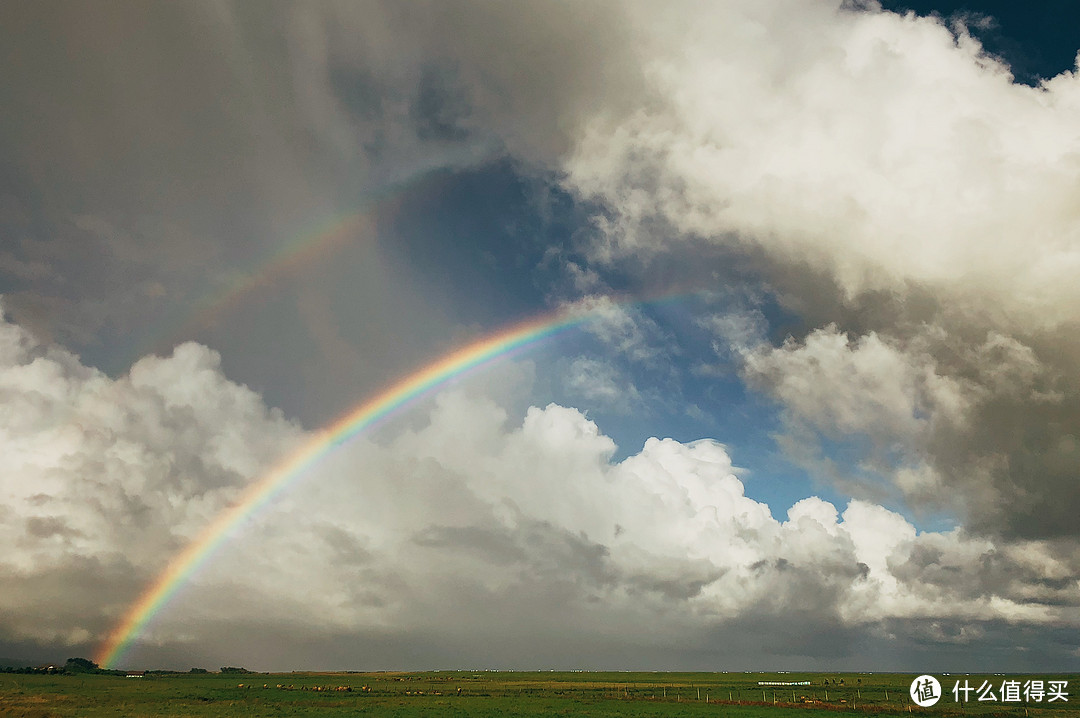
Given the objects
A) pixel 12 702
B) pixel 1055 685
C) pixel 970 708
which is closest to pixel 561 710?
pixel 970 708

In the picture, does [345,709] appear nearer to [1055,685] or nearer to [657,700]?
[657,700]

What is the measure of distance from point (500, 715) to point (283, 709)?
33.6 metres

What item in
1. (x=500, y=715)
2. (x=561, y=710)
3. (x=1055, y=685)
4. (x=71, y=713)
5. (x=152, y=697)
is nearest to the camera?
(x=71, y=713)

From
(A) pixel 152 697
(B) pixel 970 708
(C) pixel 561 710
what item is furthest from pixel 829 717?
(A) pixel 152 697

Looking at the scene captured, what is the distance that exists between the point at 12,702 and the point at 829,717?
11778cm

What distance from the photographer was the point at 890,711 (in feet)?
290

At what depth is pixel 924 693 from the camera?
4520 inches

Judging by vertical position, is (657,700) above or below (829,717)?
below

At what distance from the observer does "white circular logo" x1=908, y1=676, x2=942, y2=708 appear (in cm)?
9988

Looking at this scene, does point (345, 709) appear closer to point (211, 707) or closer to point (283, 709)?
point (283, 709)

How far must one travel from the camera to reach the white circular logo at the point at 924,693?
99875 millimetres

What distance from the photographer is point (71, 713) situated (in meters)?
74.8

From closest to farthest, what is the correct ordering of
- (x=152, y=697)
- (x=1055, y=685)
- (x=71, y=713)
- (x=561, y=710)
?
(x=71, y=713), (x=561, y=710), (x=152, y=697), (x=1055, y=685)

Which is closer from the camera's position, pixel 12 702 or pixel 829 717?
pixel 829 717
